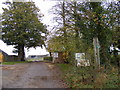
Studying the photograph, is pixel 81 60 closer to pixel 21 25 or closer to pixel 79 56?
pixel 79 56

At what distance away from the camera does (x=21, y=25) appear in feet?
98.6

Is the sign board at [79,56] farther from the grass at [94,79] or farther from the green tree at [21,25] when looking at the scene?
the green tree at [21,25]

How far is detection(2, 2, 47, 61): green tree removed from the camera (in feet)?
100

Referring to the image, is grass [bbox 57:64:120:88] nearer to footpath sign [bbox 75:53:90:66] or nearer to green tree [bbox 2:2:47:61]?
footpath sign [bbox 75:53:90:66]

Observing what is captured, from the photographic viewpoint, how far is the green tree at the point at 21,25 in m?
30.5

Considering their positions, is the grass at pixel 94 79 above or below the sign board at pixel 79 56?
below

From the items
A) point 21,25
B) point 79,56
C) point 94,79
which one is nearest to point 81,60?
point 79,56

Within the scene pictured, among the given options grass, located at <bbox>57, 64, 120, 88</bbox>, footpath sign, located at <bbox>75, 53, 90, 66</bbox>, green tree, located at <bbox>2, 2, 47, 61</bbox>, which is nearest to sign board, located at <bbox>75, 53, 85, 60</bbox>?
footpath sign, located at <bbox>75, 53, 90, 66</bbox>

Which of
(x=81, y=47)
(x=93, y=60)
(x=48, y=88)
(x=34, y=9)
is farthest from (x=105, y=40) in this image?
(x=34, y=9)

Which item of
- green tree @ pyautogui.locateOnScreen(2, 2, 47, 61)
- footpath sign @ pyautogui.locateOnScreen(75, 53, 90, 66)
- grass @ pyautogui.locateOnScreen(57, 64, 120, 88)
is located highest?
green tree @ pyautogui.locateOnScreen(2, 2, 47, 61)

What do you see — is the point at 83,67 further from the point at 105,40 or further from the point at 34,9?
the point at 34,9

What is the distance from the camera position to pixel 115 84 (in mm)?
7602

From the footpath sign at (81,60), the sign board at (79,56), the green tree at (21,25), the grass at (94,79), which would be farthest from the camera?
the green tree at (21,25)

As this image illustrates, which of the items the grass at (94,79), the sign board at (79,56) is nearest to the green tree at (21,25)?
the sign board at (79,56)
